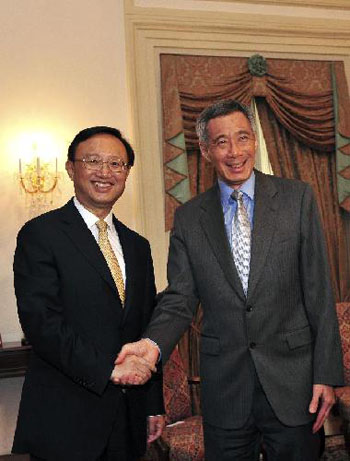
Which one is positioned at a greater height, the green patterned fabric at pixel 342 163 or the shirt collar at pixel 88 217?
the green patterned fabric at pixel 342 163

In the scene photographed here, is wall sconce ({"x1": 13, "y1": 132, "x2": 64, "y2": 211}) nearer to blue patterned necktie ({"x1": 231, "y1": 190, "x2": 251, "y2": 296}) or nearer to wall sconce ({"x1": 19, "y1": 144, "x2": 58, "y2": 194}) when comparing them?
wall sconce ({"x1": 19, "y1": 144, "x2": 58, "y2": 194})

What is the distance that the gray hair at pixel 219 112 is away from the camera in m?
2.68

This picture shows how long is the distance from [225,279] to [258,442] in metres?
0.68

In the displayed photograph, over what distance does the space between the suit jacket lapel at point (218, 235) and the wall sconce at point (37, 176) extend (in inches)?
105

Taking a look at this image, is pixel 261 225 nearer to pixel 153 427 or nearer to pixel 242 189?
pixel 242 189

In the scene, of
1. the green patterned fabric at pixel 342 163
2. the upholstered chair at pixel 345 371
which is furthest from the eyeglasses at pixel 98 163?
the green patterned fabric at pixel 342 163

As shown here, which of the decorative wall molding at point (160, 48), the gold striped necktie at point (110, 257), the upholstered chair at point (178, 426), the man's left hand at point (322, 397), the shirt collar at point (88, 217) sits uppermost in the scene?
the decorative wall molding at point (160, 48)

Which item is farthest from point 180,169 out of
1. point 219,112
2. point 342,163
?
point 219,112

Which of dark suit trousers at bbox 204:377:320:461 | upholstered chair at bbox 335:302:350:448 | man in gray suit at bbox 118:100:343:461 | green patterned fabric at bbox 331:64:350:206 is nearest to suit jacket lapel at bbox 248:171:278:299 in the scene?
man in gray suit at bbox 118:100:343:461

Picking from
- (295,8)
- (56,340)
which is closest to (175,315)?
(56,340)

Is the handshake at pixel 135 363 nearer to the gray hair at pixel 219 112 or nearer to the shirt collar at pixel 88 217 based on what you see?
the shirt collar at pixel 88 217

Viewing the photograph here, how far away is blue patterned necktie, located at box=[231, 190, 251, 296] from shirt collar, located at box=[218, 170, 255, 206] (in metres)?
0.03

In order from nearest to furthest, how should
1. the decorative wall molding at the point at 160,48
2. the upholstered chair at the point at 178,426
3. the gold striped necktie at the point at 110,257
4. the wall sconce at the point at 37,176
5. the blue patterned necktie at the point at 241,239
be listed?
the blue patterned necktie at the point at 241,239 < the gold striped necktie at the point at 110,257 < the upholstered chair at the point at 178,426 < the wall sconce at the point at 37,176 < the decorative wall molding at the point at 160,48

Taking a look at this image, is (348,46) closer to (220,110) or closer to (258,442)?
(220,110)
